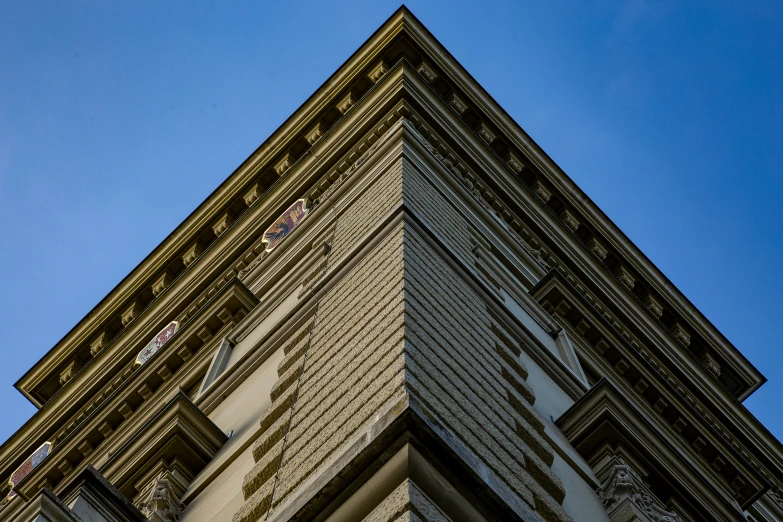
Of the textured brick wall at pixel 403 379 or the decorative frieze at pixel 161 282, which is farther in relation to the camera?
the decorative frieze at pixel 161 282

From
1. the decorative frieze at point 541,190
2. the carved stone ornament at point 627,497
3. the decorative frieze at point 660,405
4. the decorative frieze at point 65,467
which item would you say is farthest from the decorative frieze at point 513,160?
the carved stone ornament at point 627,497

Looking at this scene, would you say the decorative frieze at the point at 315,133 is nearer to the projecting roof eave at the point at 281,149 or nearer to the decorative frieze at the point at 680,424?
the projecting roof eave at the point at 281,149

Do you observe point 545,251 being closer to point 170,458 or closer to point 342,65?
point 342,65

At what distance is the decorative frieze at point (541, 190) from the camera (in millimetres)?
23625

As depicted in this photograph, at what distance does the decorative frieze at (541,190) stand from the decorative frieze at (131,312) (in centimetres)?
780

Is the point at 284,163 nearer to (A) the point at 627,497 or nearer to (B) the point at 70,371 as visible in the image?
(B) the point at 70,371

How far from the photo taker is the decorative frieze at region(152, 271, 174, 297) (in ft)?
74.7

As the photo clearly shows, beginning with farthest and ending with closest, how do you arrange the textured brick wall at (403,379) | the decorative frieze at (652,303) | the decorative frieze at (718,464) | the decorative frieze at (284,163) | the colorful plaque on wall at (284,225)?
the decorative frieze at (652,303)
the decorative frieze at (284,163)
the colorful plaque on wall at (284,225)
the decorative frieze at (718,464)
the textured brick wall at (403,379)

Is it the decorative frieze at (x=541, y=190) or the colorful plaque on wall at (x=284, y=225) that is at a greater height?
the decorative frieze at (x=541, y=190)

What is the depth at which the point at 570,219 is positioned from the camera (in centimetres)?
2394

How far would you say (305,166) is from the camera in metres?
21.3

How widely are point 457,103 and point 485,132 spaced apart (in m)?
0.79

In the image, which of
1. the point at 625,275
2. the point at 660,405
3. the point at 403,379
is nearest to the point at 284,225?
the point at 660,405

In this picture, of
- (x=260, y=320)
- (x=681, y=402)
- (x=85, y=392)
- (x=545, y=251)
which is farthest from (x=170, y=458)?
(x=545, y=251)
